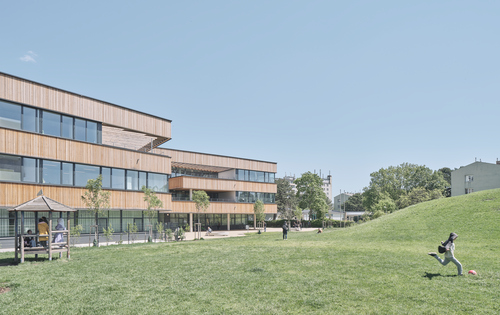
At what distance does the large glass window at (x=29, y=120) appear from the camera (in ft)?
91.1

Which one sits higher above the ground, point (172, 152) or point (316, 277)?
point (172, 152)

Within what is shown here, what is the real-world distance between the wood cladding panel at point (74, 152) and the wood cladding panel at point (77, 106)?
8.57 ft

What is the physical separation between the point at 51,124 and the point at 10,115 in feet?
10.5

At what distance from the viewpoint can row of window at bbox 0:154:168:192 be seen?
26.8 metres

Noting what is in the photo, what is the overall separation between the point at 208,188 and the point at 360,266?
4273 cm

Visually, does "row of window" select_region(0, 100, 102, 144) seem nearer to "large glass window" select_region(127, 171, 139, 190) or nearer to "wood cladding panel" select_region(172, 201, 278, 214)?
"large glass window" select_region(127, 171, 139, 190)

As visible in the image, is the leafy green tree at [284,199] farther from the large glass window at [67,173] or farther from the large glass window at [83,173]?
the large glass window at [67,173]

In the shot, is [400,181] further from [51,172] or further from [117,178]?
[51,172]

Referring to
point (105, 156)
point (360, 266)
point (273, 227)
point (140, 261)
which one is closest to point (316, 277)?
point (360, 266)

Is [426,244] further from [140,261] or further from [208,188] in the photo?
[208,188]

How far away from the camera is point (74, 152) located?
3086 centimetres

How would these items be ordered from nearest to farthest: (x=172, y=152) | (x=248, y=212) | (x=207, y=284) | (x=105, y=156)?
(x=207, y=284)
(x=105, y=156)
(x=172, y=152)
(x=248, y=212)

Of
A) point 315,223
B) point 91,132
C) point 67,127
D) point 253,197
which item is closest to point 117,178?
point 91,132

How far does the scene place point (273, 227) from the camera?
228 ft
